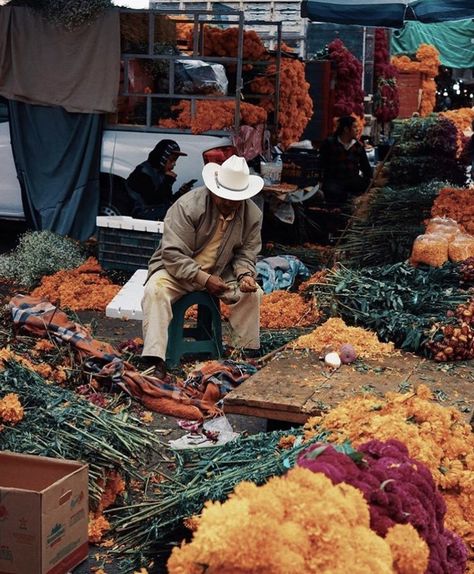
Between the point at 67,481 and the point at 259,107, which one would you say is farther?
the point at 259,107

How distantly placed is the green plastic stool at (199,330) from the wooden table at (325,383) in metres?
1.03

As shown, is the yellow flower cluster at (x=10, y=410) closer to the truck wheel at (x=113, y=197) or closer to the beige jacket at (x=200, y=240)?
the beige jacket at (x=200, y=240)

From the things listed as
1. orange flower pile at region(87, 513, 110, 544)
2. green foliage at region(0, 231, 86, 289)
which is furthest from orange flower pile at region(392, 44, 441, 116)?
orange flower pile at region(87, 513, 110, 544)

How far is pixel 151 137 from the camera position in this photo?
10984mm

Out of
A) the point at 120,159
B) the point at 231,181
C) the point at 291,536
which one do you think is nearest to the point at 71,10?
the point at 120,159

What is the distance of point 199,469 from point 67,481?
0.77 m

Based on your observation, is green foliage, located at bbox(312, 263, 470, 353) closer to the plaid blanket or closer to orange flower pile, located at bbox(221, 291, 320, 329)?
orange flower pile, located at bbox(221, 291, 320, 329)

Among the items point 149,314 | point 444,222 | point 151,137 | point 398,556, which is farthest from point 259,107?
point 398,556

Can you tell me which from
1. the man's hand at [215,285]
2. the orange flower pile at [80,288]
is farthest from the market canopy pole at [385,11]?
the man's hand at [215,285]

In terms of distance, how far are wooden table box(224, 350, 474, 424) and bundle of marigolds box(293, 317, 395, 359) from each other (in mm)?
102

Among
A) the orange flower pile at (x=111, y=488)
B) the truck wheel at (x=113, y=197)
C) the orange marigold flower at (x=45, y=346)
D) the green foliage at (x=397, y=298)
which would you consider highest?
the truck wheel at (x=113, y=197)

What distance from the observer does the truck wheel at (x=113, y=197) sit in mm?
11289

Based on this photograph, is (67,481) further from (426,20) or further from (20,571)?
(426,20)

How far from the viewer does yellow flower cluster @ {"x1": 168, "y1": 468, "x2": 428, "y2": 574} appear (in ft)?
8.75
